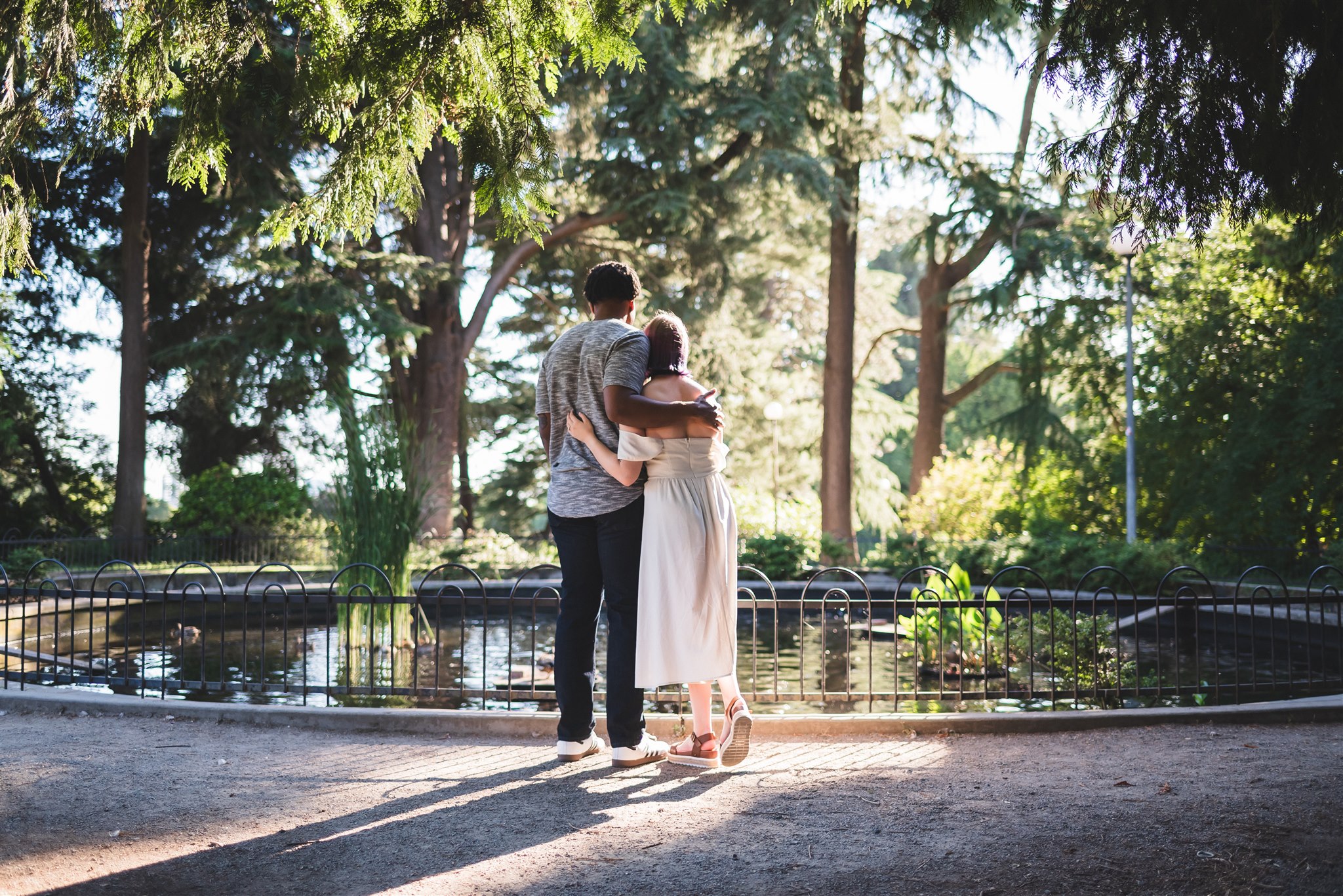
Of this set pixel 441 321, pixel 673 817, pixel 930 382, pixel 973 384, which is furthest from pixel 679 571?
pixel 973 384

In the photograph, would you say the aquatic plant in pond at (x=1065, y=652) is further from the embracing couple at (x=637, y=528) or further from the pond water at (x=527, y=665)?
the embracing couple at (x=637, y=528)

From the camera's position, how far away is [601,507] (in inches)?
163

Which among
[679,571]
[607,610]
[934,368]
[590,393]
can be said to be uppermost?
[934,368]

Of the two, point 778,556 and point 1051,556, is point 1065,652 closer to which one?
point 1051,556

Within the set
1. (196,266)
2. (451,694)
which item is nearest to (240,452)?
(196,266)

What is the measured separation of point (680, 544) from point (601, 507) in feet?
1.17

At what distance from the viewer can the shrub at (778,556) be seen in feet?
44.9

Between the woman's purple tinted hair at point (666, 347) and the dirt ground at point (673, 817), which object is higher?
the woman's purple tinted hair at point (666, 347)

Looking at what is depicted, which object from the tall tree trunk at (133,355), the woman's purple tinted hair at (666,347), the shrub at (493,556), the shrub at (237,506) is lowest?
the shrub at (493,556)

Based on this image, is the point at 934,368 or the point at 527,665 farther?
the point at 934,368

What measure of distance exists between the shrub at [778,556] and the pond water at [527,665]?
229 centimetres

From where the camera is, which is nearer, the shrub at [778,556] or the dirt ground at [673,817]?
the dirt ground at [673,817]

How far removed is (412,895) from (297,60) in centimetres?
298

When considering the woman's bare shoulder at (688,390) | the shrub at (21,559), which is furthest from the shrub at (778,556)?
the woman's bare shoulder at (688,390)
